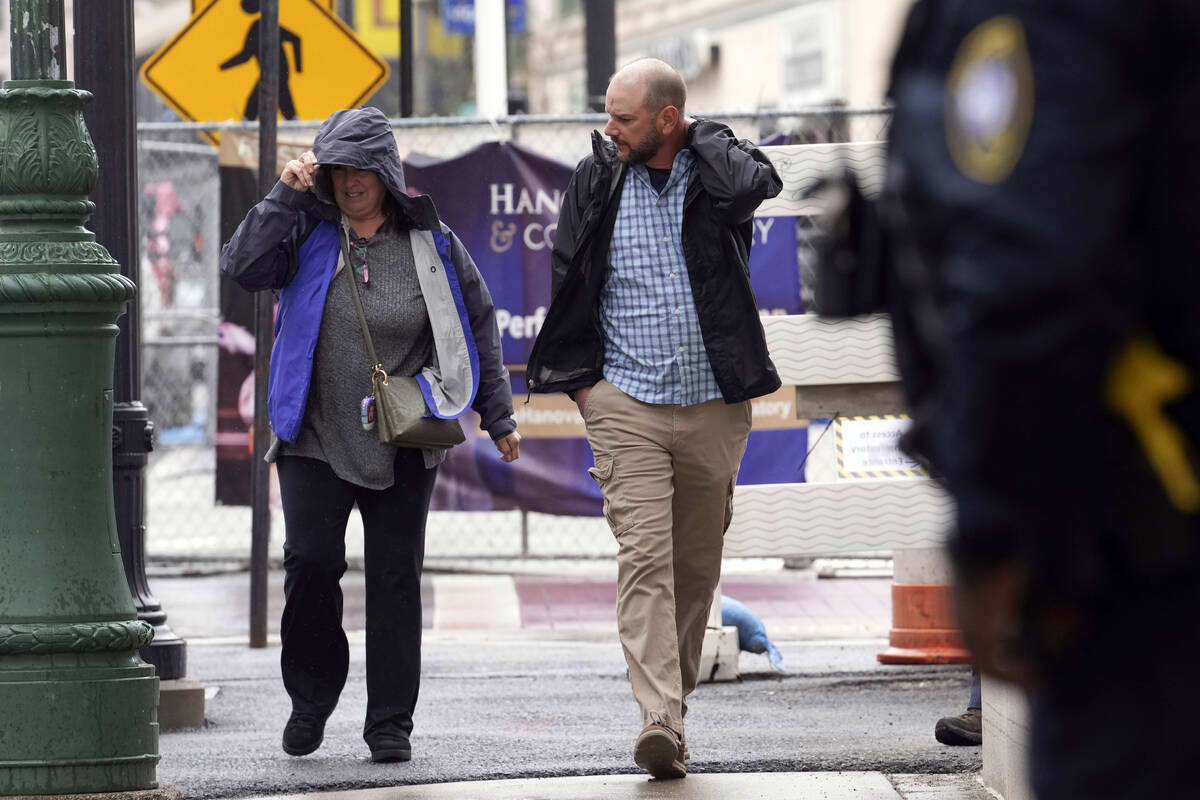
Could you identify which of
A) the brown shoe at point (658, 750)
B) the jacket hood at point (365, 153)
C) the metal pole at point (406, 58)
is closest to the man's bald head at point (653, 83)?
the jacket hood at point (365, 153)

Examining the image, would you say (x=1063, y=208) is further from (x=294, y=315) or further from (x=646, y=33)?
(x=646, y=33)

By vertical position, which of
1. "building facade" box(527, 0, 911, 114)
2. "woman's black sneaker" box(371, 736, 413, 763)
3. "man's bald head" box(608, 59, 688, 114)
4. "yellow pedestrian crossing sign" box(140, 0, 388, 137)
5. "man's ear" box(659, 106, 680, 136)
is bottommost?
"woman's black sneaker" box(371, 736, 413, 763)

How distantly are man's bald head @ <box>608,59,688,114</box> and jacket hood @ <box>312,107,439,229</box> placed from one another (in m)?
0.68

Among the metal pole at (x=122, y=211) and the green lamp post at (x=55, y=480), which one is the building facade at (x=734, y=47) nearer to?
the metal pole at (x=122, y=211)

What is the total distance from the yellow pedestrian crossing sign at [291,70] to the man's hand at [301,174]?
464cm

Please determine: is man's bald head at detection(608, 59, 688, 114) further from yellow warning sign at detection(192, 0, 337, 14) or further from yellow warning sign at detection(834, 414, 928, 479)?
yellow warning sign at detection(192, 0, 337, 14)

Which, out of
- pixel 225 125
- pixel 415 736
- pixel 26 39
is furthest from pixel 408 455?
pixel 225 125

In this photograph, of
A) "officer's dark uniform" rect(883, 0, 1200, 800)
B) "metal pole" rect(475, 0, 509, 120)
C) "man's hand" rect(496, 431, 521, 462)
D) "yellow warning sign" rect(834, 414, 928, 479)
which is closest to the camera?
"officer's dark uniform" rect(883, 0, 1200, 800)

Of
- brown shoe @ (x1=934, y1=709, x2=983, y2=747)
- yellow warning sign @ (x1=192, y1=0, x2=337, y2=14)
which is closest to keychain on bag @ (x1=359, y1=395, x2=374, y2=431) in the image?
brown shoe @ (x1=934, y1=709, x2=983, y2=747)

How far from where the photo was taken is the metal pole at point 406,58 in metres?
12.1

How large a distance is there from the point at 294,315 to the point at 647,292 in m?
1.01

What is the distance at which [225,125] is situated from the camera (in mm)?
10461

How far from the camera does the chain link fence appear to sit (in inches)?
412

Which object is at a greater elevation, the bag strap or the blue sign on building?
the blue sign on building
